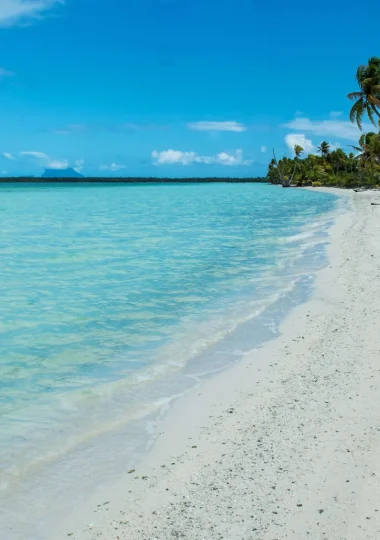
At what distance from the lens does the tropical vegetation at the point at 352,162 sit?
43.1 m

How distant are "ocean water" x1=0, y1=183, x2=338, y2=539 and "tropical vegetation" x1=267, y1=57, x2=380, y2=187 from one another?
32522 millimetres

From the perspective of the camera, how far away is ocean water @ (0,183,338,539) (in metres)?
4.02

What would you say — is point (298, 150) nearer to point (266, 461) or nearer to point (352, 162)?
point (352, 162)

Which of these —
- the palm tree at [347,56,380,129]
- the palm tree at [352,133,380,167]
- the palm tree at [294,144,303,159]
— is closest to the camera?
the palm tree at [347,56,380,129]

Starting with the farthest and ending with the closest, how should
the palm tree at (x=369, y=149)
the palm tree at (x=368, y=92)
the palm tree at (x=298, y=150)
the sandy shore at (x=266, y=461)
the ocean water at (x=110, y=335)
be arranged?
1. the palm tree at (x=298, y=150)
2. the palm tree at (x=369, y=149)
3. the palm tree at (x=368, y=92)
4. the ocean water at (x=110, y=335)
5. the sandy shore at (x=266, y=461)

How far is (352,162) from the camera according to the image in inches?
3565

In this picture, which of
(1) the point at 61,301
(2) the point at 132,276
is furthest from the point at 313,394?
(2) the point at 132,276

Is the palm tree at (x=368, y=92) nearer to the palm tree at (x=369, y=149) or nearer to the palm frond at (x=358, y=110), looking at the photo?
the palm frond at (x=358, y=110)

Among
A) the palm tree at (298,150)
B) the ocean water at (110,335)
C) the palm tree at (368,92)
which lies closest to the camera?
the ocean water at (110,335)

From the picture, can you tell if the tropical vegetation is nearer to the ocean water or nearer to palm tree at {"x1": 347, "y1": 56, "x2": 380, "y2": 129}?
palm tree at {"x1": 347, "y1": 56, "x2": 380, "y2": 129}

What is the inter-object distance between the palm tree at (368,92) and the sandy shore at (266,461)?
4184cm

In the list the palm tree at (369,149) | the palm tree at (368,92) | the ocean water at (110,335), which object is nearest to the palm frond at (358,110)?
the palm tree at (368,92)

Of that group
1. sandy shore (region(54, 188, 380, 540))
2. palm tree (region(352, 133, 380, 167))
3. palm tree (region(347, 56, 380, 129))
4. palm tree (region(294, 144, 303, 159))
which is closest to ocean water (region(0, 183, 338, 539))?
sandy shore (region(54, 188, 380, 540))

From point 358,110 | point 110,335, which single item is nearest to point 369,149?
point 358,110
